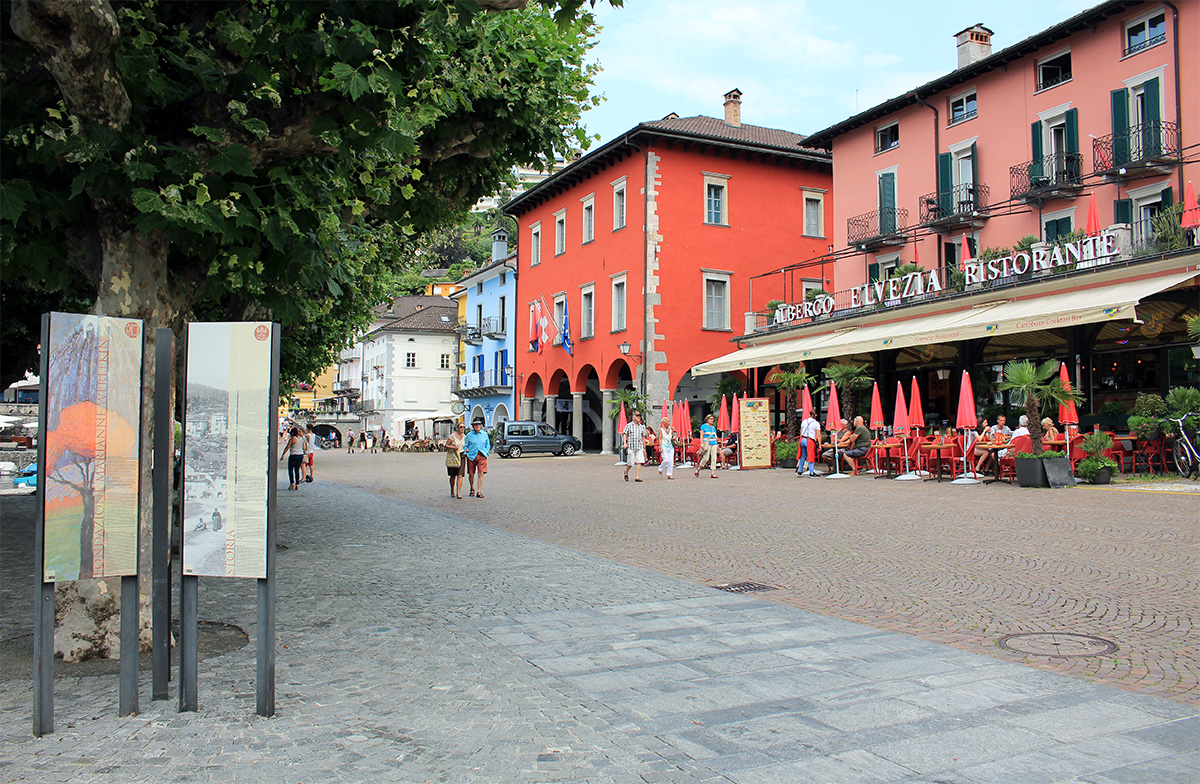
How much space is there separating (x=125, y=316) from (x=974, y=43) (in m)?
30.8

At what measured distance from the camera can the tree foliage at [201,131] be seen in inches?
194

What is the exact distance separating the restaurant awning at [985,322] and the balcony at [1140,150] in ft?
10.7

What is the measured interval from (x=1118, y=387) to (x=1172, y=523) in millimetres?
11623

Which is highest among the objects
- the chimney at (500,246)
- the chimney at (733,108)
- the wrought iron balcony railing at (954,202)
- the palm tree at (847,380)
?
the chimney at (733,108)

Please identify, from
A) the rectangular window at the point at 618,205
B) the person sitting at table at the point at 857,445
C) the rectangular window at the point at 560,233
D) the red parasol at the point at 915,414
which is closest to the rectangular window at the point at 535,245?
the rectangular window at the point at 560,233

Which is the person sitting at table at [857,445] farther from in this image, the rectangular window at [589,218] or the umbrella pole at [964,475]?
the rectangular window at [589,218]

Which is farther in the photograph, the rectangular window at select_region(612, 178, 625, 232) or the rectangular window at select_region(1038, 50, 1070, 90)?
the rectangular window at select_region(612, 178, 625, 232)

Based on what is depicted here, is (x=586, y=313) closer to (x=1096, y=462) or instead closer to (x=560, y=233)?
(x=560, y=233)

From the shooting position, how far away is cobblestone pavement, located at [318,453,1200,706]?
19.2ft

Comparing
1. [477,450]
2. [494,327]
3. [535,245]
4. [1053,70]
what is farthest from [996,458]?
[494,327]

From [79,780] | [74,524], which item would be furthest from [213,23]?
[79,780]

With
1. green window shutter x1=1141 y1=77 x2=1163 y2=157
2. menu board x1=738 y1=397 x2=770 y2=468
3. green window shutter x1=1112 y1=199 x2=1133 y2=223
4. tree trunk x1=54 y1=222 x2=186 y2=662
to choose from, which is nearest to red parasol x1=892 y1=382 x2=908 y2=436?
menu board x1=738 y1=397 x2=770 y2=468

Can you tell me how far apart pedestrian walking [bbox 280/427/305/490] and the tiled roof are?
20.0 m

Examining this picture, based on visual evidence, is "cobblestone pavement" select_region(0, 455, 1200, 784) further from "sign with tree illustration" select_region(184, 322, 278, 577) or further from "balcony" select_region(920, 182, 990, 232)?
"balcony" select_region(920, 182, 990, 232)
